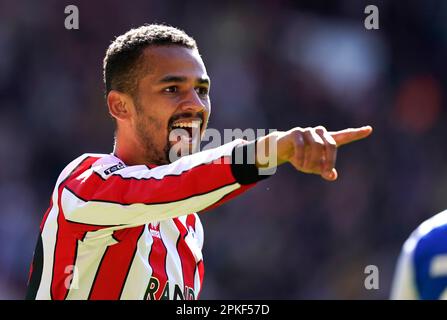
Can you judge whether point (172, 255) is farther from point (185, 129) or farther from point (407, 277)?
point (407, 277)

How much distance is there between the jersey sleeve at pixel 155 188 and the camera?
10.1 ft

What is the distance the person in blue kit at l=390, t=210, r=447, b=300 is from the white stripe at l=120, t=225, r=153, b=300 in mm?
1588

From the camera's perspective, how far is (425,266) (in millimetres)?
2299

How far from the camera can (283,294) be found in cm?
1109

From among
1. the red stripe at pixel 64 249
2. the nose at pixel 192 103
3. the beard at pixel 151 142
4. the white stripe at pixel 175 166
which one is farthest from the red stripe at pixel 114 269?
the nose at pixel 192 103

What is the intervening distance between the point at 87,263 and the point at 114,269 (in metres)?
0.12

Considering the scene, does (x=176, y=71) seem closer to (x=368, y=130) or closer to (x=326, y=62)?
(x=368, y=130)

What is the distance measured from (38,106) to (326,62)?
4163 millimetres

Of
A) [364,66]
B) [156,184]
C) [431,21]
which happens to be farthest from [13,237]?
[156,184]

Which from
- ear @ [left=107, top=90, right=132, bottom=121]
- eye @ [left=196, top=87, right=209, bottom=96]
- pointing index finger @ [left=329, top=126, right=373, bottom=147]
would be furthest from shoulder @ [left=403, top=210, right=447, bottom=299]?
ear @ [left=107, top=90, right=132, bottom=121]

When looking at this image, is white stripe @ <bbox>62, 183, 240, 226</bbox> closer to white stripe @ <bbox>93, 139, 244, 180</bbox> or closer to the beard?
white stripe @ <bbox>93, 139, 244, 180</bbox>

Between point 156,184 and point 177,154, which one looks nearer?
point 156,184

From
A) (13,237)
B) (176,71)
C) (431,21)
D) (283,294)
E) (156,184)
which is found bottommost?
(283,294)

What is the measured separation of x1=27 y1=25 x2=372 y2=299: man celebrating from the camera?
306 cm
